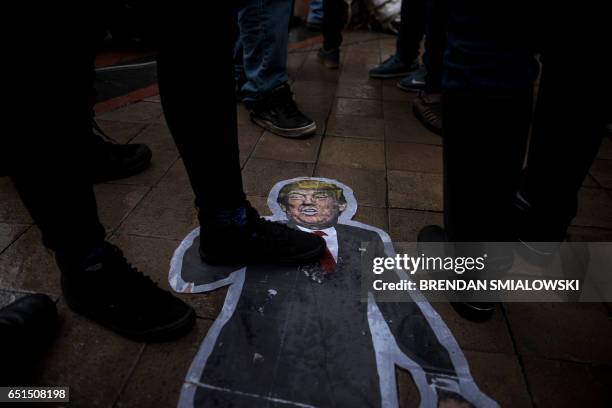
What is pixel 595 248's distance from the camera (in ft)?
5.04

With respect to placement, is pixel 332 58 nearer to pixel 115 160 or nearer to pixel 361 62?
pixel 361 62

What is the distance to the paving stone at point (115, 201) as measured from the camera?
157cm

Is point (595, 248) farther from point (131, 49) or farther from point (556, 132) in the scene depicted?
point (131, 49)

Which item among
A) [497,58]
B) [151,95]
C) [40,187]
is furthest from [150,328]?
[151,95]

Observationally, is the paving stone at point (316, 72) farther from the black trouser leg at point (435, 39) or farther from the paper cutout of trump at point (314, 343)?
the paper cutout of trump at point (314, 343)

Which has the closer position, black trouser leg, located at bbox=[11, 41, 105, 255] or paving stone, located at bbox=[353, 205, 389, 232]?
black trouser leg, located at bbox=[11, 41, 105, 255]

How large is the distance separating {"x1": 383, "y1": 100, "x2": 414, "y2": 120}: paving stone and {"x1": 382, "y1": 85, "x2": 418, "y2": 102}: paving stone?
0.07 metres

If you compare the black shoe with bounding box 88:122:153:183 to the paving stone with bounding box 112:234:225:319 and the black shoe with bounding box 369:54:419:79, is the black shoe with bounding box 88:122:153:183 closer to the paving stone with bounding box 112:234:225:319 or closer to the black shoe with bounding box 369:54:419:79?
the paving stone with bounding box 112:234:225:319

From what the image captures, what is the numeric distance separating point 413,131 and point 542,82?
1297 millimetres

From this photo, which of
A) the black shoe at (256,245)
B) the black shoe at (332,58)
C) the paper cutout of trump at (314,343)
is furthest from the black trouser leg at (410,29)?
the black shoe at (256,245)

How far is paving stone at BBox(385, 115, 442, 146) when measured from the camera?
235 centimetres

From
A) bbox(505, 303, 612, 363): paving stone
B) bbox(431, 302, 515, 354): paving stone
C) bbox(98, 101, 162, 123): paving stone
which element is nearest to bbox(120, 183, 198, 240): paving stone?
bbox(98, 101, 162, 123): paving stone

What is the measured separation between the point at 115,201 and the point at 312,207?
0.88m

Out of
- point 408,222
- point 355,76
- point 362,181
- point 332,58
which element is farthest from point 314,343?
point 332,58
